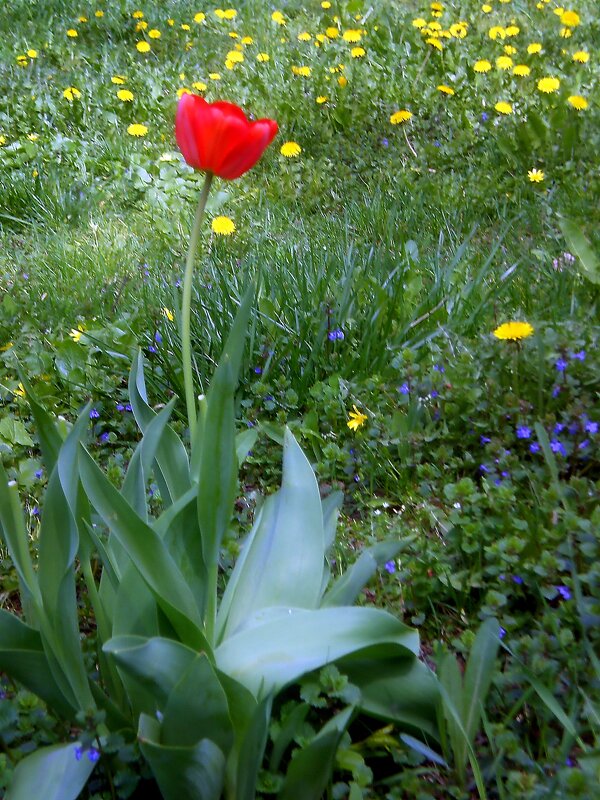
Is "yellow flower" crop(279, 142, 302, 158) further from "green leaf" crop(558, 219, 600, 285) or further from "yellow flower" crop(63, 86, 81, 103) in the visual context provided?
"green leaf" crop(558, 219, 600, 285)

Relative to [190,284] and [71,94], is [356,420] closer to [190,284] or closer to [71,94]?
[190,284]

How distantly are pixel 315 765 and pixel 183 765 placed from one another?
0.63 ft

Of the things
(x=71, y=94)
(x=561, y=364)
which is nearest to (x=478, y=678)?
(x=561, y=364)

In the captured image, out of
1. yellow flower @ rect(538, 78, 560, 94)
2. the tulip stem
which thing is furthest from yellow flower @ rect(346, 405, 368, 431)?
yellow flower @ rect(538, 78, 560, 94)

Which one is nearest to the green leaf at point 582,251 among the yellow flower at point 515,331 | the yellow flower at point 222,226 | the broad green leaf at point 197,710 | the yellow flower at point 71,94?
the yellow flower at point 515,331

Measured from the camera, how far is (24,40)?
4867 mm

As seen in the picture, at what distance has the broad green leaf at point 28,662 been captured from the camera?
118 centimetres

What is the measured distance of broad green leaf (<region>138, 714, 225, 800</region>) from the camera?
1.06m

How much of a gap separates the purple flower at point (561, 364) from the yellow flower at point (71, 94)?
327cm

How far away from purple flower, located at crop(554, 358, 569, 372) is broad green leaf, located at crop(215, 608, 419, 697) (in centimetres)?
90

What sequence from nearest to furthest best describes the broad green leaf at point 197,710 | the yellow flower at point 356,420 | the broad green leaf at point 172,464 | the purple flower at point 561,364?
1. the broad green leaf at point 197,710
2. the broad green leaf at point 172,464
3. the purple flower at point 561,364
4. the yellow flower at point 356,420

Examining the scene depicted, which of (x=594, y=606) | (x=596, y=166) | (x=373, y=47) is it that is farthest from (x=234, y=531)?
(x=373, y=47)

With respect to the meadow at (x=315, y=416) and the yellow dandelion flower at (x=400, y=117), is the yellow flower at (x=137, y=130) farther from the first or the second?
the yellow dandelion flower at (x=400, y=117)

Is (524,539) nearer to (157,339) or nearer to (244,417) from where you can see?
(244,417)
